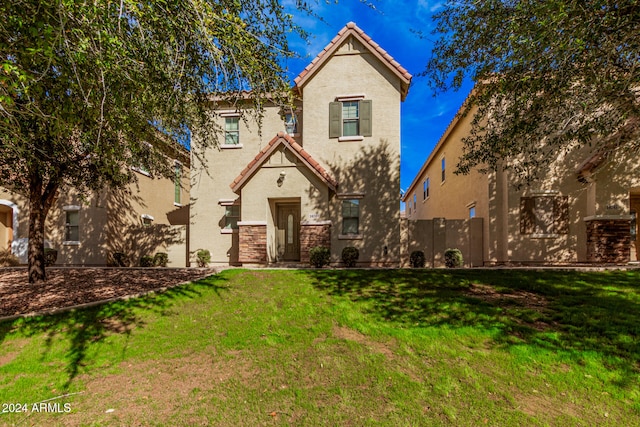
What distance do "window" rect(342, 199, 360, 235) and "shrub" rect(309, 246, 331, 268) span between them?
→ 153cm

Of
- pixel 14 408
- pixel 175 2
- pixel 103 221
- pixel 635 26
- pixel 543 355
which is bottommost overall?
pixel 14 408

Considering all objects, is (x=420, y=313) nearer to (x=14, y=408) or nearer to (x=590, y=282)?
(x=590, y=282)

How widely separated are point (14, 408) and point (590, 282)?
1228 centimetres

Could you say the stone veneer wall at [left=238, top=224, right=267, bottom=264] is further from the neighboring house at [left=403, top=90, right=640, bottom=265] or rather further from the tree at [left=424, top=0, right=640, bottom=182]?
the tree at [left=424, top=0, right=640, bottom=182]

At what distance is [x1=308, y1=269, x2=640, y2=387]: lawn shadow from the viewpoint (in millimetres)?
4785

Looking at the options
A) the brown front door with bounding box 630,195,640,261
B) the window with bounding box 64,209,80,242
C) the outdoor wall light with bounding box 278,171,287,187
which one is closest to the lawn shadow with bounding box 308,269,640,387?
the outdoor wall light with bounding box 278,171,287,187

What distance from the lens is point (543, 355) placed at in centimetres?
444

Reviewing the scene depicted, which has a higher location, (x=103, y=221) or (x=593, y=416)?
(x=103, y=221)

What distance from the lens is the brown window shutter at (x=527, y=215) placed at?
12.2 meters

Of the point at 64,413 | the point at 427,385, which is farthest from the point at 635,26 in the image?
the point at 64,413

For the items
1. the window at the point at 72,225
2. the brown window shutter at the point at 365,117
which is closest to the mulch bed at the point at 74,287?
the window at the point at 72,225

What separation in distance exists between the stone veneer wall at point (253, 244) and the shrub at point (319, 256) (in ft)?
6.79

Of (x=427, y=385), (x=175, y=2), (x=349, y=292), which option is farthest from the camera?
(x=349, y=292)

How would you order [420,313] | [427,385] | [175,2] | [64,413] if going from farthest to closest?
[420,313] → [175,2] → [427,385] → [64,413]
